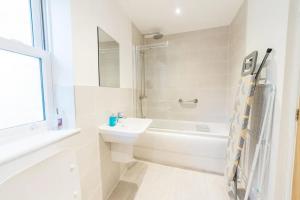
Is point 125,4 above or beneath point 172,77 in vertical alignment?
above

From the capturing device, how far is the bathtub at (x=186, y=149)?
1940 millimetres

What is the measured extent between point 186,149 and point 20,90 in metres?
2.00

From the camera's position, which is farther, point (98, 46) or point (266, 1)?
point (98, 46)

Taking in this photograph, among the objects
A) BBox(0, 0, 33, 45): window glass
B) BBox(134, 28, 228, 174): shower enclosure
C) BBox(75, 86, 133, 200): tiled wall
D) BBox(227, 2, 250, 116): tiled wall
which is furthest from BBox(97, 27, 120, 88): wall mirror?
BBox(227, 2, 250, 116): tiled wall

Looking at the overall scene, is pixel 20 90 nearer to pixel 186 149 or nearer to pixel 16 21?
pixel 16 21

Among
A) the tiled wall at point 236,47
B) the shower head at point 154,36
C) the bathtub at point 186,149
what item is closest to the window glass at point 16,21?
the bathtub at point 186,149

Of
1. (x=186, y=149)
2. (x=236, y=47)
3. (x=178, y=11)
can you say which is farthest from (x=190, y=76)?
(x=186, y=149)

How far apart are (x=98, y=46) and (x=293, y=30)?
163 cm

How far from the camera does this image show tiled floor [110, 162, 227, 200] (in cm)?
158

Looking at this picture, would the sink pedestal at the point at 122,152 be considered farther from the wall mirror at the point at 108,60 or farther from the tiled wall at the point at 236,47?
the tiled wall at the point at 236,47

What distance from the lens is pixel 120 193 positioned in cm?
164

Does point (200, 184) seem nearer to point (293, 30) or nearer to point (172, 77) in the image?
point (293, 30)

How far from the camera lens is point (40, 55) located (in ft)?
3.38

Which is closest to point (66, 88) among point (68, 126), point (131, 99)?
point (68, 126)
